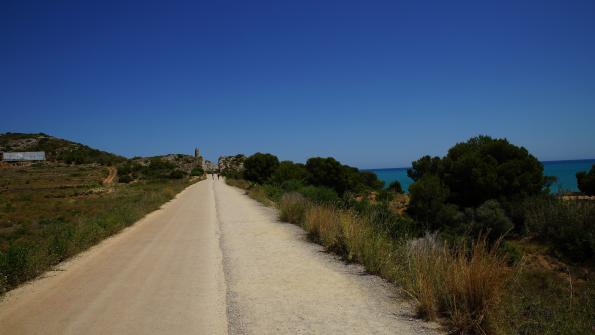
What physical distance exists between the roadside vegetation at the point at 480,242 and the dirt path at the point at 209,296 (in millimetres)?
514

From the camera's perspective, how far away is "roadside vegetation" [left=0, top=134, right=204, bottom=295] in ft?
26.0

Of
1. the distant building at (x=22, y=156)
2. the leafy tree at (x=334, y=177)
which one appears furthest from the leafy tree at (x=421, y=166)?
the distant building at (x=22, y=156)

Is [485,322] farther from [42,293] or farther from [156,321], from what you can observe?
[42,293]

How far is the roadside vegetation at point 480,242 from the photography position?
418 cm

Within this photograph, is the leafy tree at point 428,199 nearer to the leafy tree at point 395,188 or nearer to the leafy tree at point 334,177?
the leafy tree at point 334,177

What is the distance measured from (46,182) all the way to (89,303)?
68.6m

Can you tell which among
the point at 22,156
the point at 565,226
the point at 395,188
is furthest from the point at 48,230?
the point at 22,156

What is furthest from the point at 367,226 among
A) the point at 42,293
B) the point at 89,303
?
the point at 42,293

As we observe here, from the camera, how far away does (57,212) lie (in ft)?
95.9

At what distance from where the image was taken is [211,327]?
4.62 metres

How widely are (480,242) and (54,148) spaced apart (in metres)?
122

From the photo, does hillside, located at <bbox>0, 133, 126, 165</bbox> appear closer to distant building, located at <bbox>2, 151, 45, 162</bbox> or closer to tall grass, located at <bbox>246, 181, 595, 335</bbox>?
distant building, located at <bbox>2, 151, 45, 162</bbox>

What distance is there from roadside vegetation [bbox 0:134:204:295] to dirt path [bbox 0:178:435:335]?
1.69 ft

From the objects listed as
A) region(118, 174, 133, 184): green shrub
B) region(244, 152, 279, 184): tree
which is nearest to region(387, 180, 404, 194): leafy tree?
region(244, 152, 279, 184): tree
